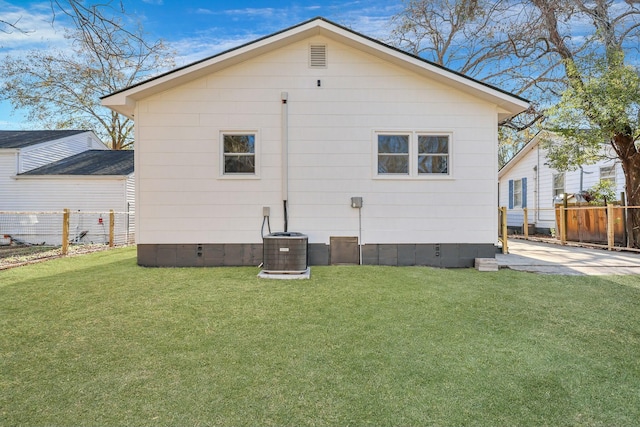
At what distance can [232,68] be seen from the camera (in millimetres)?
6844

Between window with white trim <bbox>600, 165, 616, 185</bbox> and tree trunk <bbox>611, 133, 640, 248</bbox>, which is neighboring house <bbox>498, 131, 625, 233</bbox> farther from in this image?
tree trunk <bbox>611, 133, 640, 248</bbox>

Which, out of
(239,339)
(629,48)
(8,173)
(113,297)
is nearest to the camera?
(239,339)

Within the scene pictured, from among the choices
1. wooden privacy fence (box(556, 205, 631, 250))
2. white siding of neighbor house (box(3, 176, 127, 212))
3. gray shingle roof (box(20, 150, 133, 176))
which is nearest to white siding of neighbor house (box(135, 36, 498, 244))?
wooden privacy fence (box(556, 205, 631, 250))

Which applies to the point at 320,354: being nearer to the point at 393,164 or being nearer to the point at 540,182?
the point at 393,164

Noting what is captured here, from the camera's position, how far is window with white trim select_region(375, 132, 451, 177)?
274 inches

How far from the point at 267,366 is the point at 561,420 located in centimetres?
201

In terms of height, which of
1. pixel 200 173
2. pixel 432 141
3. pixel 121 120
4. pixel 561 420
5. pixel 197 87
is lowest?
pixel 561 420

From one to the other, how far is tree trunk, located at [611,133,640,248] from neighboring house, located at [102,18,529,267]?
14.7ft

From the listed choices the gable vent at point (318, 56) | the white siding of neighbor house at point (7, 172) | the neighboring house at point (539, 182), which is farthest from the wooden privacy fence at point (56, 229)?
the neighboring house at point (539, 182)

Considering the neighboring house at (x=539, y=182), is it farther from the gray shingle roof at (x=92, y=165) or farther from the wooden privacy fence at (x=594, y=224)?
the gray shingle roof at (x=92, y=165)

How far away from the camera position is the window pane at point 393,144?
6.98m

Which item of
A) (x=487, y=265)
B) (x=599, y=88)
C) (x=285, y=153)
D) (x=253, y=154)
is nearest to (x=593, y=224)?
(x=599, y=88)

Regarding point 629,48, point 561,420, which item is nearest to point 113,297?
point 561,420

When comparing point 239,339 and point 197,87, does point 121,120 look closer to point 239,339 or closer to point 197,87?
point 197,87
